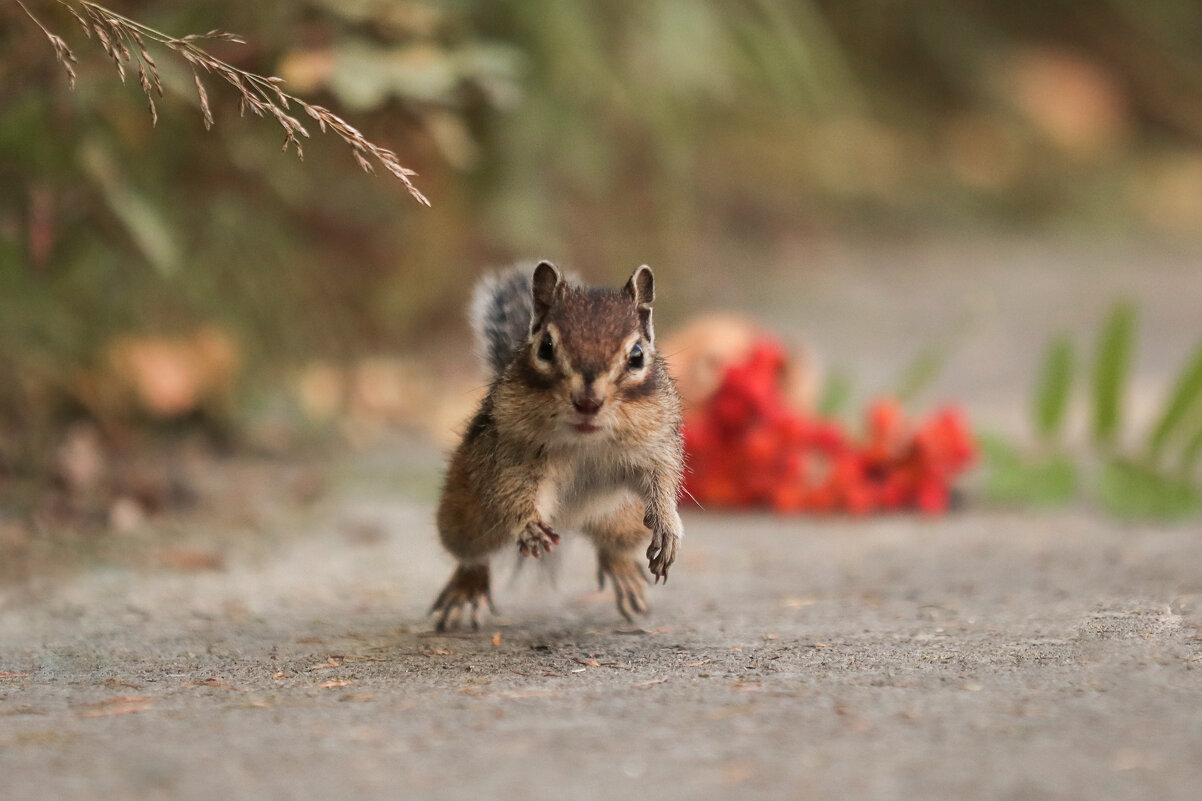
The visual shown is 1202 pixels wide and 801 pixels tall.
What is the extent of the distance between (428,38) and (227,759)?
10.9ft

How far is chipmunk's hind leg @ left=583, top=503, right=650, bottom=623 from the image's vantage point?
10.9 ft

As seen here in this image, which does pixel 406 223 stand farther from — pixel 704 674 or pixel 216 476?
pixel 704 674

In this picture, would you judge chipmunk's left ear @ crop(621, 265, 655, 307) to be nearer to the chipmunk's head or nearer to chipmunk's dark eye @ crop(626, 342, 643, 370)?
the chipmunk's head

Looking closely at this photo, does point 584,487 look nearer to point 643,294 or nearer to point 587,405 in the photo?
point 587,405

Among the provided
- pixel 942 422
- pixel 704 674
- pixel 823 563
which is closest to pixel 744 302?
pixel 942 422

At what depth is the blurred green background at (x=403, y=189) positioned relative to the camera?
450cm

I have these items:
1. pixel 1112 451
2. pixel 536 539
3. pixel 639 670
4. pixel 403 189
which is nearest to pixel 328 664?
pixel 536 539

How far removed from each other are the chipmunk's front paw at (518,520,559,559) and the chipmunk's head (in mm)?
232

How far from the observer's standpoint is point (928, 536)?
4.68 m

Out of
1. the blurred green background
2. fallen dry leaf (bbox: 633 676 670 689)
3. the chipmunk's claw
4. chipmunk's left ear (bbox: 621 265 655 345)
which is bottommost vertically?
fallen dry leaf (bbox: 633 676 670 689)

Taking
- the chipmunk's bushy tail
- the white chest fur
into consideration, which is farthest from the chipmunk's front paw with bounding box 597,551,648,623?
the chipmunk's bushy tail

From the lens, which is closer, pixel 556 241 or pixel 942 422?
pixel 942 422

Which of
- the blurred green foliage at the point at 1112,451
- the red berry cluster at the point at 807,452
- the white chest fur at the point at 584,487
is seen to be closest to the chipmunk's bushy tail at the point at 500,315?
the white chest fur at the point at 584,487

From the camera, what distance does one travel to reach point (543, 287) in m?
3.13
